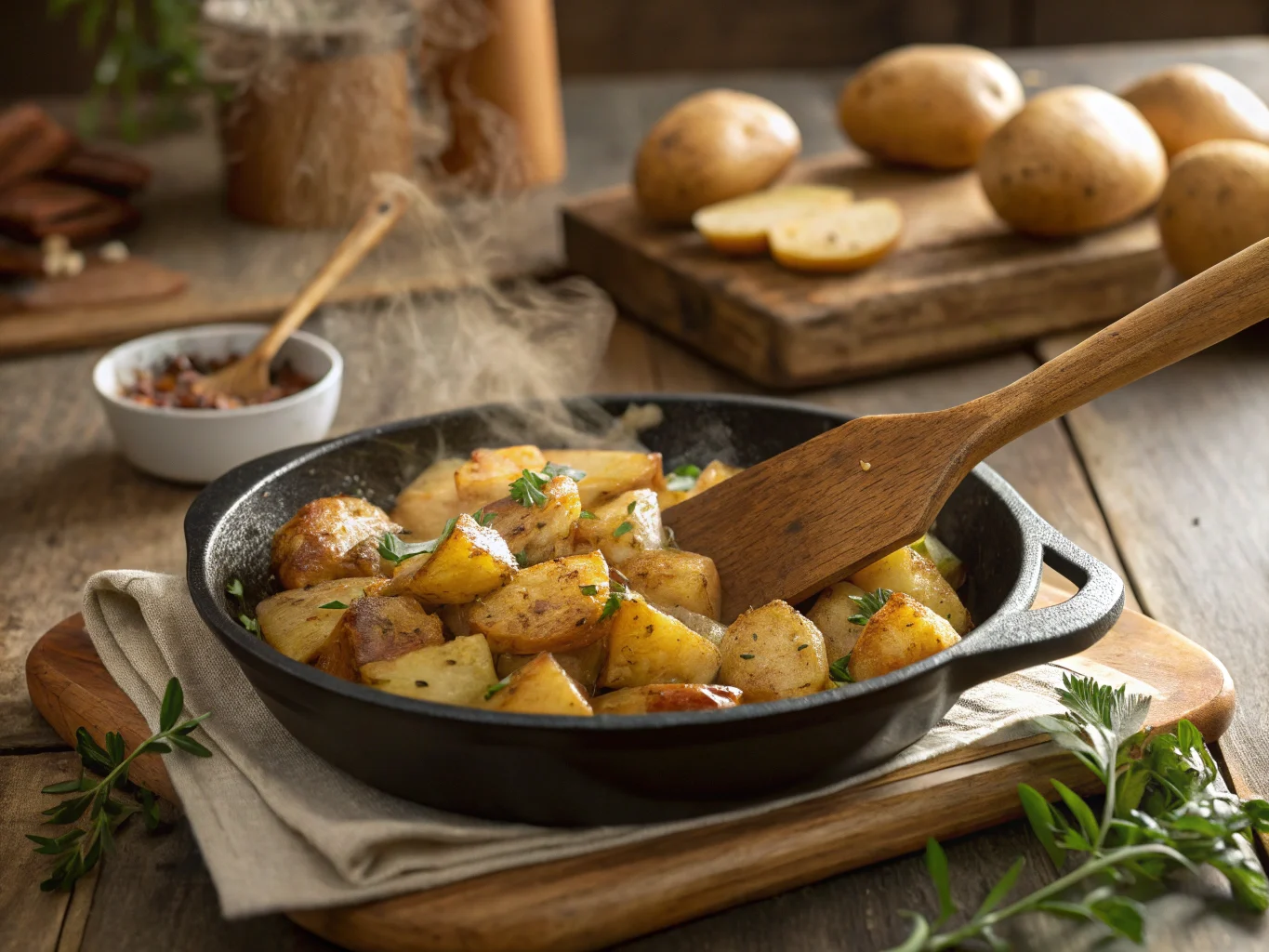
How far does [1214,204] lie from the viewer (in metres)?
2.57

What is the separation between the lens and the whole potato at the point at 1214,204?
8.34 ft

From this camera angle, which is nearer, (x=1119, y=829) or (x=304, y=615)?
(x=1119, y=829)

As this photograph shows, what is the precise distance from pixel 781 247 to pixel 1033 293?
502mm

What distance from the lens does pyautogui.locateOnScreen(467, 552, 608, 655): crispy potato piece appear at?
1.39 metres

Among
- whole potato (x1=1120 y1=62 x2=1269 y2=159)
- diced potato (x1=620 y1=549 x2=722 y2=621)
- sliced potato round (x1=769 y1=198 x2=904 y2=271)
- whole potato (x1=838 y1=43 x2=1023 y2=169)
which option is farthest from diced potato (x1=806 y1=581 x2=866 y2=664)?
whole potato (x1=1120 y1=62 x2=1269 y2=159)

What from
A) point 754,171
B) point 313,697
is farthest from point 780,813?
point 754,171

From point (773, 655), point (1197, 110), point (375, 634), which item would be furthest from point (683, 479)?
point (1197, 110)

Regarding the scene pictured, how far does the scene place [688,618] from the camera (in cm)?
153

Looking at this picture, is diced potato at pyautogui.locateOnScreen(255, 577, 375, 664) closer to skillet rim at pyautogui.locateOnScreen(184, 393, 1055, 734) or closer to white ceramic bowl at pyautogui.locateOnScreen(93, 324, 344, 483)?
skillet rim at pyautogui.locateOnScreen(184, 393, 1055, 734)

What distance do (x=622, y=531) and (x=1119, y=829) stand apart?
0.61 m

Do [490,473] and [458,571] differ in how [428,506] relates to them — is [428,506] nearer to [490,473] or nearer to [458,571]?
[490,473]

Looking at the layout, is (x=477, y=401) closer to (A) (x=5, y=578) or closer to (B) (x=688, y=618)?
(A) (x=5, y=578)

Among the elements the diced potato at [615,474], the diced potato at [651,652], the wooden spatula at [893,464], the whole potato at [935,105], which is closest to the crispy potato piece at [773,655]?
the diced potato at [651,652]

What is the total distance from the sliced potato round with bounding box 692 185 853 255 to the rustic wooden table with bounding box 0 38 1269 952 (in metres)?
0.25
